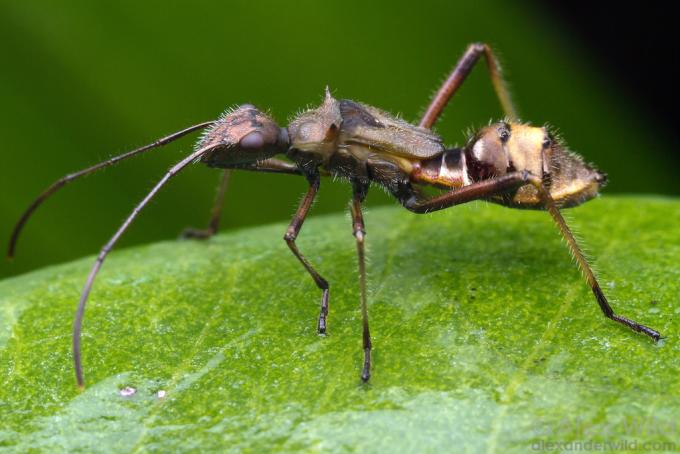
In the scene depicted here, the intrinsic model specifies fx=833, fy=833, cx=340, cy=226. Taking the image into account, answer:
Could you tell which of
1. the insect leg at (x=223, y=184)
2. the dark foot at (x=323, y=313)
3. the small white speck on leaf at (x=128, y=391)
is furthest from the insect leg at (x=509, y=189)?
the small white speck on leaf at (x=128, y=391)

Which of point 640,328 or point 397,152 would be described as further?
point 397,152

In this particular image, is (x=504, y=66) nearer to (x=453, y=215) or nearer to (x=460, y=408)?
(x=453, y=215)

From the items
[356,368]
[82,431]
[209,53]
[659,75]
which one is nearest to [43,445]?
[82,431]

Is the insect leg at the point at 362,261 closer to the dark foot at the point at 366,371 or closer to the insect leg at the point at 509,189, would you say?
the dark foot at the point at 366,371

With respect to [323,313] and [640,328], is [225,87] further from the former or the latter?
[640,328]

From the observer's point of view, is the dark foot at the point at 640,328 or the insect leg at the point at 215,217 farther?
the insect leg at the point at 215,217

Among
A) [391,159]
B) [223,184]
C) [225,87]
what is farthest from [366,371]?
[225,87]

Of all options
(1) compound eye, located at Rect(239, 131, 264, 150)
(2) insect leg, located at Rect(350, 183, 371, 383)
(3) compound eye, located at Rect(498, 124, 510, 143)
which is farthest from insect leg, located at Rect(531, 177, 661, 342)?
(1) compound eye, located at Rect(239, 131, 264, 150)
